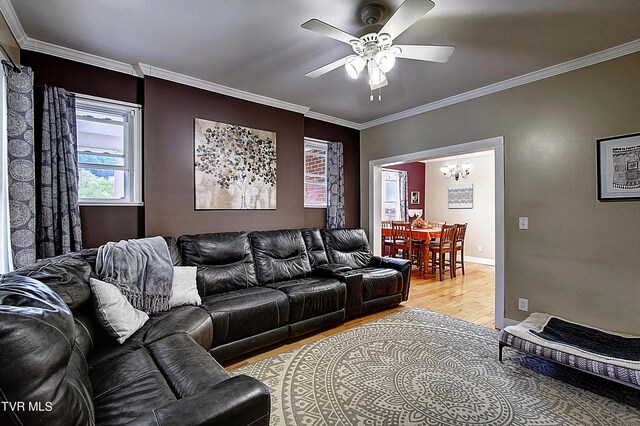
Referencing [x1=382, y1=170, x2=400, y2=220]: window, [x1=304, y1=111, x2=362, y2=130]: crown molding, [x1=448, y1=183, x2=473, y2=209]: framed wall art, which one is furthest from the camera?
[x1=382, y1=170, x2=400, y2=220]: window

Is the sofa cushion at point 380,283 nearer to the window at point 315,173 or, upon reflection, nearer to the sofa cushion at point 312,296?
the sofa cushion at point 312,296

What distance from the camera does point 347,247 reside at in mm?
4238

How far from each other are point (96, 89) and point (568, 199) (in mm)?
4649

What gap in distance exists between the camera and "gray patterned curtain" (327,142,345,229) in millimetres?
4766

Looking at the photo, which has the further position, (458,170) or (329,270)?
(458,170)

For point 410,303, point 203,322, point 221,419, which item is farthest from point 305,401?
point 410,303

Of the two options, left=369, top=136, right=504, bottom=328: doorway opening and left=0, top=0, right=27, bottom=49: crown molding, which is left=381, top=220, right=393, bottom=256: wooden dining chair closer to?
left=369, top=136, right=504, bottom=328: doorway opening

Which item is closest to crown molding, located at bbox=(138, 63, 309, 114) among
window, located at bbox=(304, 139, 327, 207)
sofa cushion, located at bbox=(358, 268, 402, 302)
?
window, located at bbox=(304, 139, 327, 207)

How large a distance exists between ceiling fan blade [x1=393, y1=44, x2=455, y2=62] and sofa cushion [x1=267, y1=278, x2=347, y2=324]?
219 cm

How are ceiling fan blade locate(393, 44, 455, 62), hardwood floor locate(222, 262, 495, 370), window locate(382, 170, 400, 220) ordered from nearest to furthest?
ceiling fan blade locate(393, 44, 455, 62), hardwood floor locate(222, 262, 495, 370), window locate(382, 170, 400, 220)

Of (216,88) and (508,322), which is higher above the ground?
(216,88)

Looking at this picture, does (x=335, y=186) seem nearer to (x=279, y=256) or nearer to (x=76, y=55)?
(x=279, y=256)

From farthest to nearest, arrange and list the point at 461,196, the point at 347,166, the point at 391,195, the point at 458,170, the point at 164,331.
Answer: the point at 391,195, the point at 461,196, the point at 458,170, the point at 347,166, the point at 164,331

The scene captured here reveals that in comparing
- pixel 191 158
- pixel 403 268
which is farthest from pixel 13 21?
pixel 403 268
